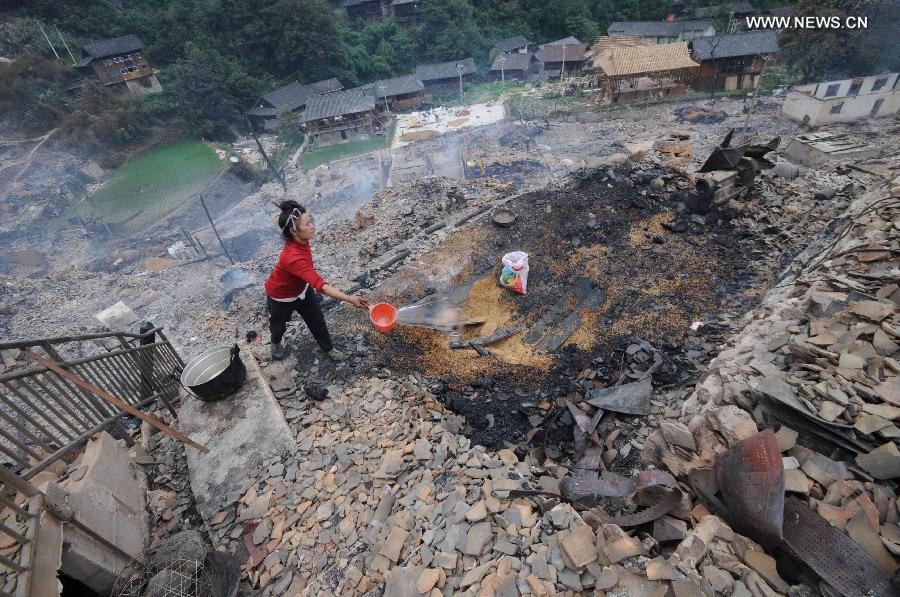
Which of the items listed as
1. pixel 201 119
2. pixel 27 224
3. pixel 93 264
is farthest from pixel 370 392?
pixel 201 119

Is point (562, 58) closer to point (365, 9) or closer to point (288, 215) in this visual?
point (365, 9)

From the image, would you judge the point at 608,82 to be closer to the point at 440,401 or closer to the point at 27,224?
the point at 440,401

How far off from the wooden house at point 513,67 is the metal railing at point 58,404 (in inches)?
1512

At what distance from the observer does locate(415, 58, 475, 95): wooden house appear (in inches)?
1363

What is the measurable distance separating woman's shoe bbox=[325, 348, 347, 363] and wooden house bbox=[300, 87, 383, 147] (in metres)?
28.7

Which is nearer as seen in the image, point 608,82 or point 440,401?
point 440,401

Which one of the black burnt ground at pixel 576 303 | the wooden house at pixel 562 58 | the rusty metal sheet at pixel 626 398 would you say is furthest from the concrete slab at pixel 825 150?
the wooden house at pixel 562 58

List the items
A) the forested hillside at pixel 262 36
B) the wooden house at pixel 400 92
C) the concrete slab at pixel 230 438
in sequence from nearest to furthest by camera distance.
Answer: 1. the concrete slab at pixel 230 438
2. the forested hillside at pixel 262 36
3. the wooden house at pixel 400 92

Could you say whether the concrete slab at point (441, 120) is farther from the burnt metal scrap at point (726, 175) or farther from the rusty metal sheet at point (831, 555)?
the rusty metal sheet at point (831, 555)

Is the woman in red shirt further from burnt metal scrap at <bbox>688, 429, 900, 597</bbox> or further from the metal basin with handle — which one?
burnt metal scrap at <bbox>688, 429, 900, 597</bbox>

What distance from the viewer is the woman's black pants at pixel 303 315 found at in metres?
4.35

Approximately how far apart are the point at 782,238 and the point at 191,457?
29.0 ft

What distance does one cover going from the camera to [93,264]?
16.8 m

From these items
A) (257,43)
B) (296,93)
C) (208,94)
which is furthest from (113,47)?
(296,93)
